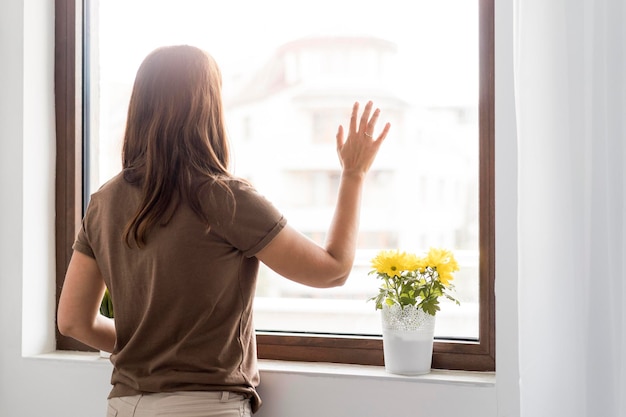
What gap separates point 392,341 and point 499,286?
26cm

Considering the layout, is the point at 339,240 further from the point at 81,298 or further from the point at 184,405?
the point at 81,298

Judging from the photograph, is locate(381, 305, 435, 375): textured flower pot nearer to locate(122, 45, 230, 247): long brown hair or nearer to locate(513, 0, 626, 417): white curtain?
locate(513, 0, 626, 417): white curtain

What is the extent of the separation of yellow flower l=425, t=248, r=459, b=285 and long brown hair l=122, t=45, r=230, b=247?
0.49 meters

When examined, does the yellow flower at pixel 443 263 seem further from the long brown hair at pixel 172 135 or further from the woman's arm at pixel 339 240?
the long brown hair at pixel 172 135

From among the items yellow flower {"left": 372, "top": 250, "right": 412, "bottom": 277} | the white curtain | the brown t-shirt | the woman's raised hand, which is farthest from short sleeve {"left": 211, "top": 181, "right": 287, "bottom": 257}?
the white curtain

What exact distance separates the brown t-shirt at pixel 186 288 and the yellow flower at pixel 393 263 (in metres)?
0.30

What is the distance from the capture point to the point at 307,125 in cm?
192

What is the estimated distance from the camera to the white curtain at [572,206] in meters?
Answer: 1.29

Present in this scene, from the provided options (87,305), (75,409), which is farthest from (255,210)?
(75,409)

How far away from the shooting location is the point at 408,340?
1630 millimetres

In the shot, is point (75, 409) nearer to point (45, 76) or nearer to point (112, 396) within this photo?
point (112, 396)

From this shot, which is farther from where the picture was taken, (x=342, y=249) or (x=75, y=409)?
(x=75, y=409)

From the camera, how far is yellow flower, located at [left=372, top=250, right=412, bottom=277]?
1.65m

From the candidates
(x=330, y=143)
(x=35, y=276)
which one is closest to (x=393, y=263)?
(x=330, y=143)
